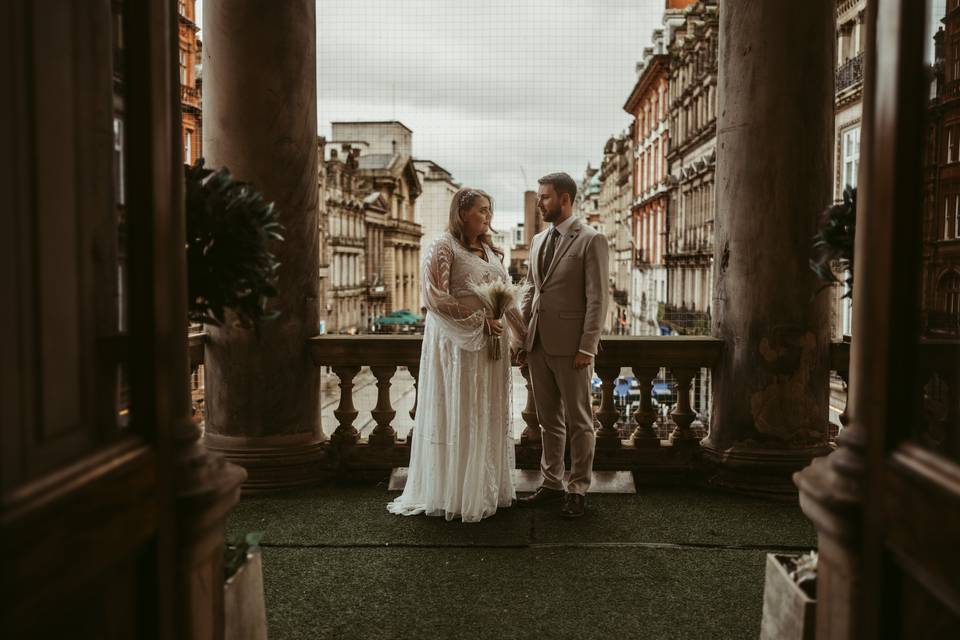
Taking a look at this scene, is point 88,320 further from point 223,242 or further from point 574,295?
point 574,295

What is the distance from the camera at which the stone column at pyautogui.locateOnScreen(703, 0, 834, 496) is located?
519 centimetres

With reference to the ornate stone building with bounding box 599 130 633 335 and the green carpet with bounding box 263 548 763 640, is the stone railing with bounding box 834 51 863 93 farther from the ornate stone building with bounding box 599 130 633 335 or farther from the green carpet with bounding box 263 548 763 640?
the ornate stone building with bounding box 599 130 633 335

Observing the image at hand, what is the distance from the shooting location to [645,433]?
19.2 ft

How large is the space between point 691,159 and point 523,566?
100 feet

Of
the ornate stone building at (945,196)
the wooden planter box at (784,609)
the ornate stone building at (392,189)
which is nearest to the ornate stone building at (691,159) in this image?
the ornate stone building at (392,189)

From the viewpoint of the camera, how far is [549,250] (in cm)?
509

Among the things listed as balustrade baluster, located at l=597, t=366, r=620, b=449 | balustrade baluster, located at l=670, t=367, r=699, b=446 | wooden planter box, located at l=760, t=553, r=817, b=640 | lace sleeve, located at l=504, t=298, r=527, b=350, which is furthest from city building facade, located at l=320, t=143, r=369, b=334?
wooden planter box, located at l=760, t=553, r=817, b=640

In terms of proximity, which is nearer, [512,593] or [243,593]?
[243,593]

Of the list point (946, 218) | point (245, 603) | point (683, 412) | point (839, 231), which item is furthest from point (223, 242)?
point (683, 412)

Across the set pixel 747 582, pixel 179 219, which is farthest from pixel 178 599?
pixel 747 582

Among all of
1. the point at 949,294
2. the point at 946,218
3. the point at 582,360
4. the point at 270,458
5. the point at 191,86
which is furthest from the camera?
the point at 191,86

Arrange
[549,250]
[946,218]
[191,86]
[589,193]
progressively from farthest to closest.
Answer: [589,193] < [191,86] < [549,250] < [946,218]

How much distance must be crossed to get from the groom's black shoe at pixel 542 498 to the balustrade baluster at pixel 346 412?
134 centimetres

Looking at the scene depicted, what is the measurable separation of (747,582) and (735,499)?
1.41 meters
